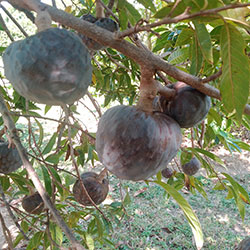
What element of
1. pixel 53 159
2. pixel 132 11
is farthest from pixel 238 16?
pixel 53 159

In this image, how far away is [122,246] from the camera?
2.84 meters

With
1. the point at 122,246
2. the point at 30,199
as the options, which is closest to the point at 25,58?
the point at 30,199

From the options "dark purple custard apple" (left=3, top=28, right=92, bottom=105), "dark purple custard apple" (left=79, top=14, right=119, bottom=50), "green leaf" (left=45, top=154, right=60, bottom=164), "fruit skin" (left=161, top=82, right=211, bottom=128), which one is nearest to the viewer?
"dark purple custard apple" (left=3, top=28, right=92, bottom=105)

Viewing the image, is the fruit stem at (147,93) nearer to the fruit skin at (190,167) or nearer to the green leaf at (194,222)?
the green leaf at (194,222)

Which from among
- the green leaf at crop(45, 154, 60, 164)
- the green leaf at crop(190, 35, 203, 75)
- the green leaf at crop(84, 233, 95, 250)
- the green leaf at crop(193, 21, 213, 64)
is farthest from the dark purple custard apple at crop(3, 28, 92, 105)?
the green leaf at crop(84, 233, 95, 250)

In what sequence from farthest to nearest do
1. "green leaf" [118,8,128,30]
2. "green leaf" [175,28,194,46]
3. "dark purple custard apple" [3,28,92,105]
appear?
1. "green leaf" [118,8,128,30]
2. "green leaf" [175,28,194,46]
3. "dark purple custard apple" [3,28,92,105]

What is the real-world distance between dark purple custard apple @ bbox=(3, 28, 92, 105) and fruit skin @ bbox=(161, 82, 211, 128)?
329 mm

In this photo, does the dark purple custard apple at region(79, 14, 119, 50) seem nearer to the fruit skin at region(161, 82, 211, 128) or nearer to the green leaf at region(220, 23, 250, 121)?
the fruit skin at region(161, 82, 211, 128)

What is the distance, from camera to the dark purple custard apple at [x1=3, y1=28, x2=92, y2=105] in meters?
0.57

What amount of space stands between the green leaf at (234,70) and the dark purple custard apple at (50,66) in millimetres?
330

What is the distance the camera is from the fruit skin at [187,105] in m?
0.81

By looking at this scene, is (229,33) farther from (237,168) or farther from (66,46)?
(237,168)

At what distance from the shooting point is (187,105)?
0.80 m

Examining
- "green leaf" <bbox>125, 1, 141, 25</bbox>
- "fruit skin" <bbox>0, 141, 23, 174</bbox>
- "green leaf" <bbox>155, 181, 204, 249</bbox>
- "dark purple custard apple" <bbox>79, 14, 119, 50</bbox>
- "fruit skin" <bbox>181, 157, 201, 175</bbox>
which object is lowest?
"green leaf" <bbox>155, 181, 204, 249</bbox>
